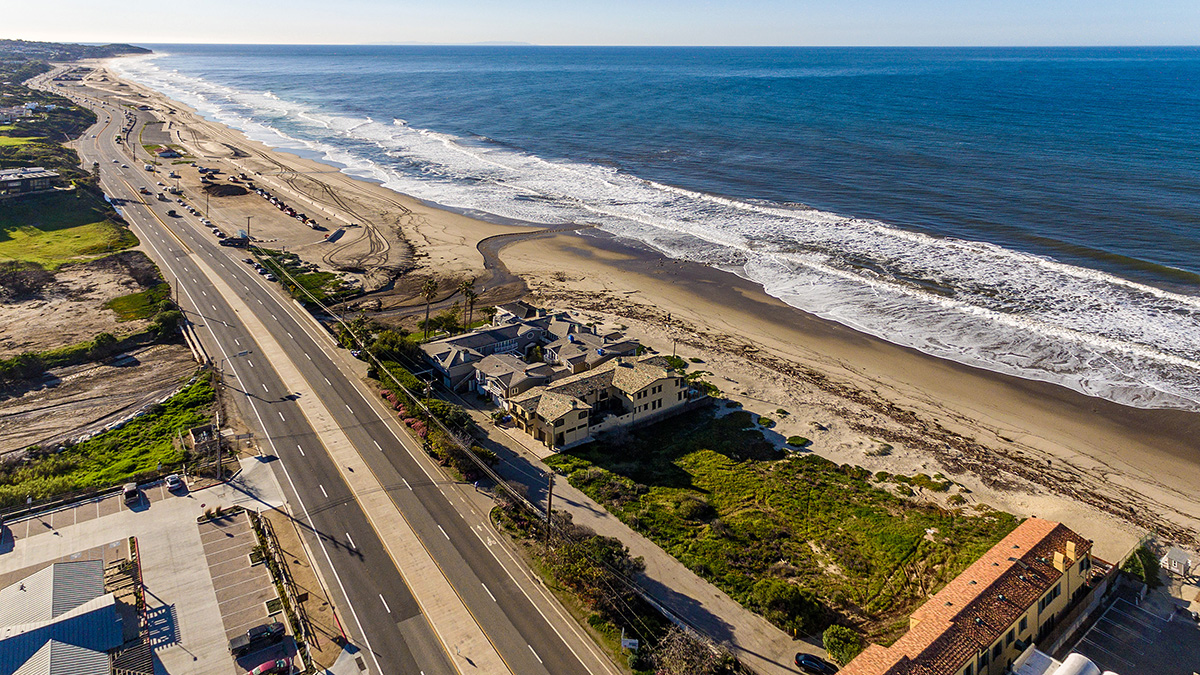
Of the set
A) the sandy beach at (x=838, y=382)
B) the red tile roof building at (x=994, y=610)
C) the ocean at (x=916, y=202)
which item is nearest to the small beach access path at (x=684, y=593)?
the red tile roof building at (x=994, y=610)

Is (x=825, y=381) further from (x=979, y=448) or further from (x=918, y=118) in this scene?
(x=918, y=118)

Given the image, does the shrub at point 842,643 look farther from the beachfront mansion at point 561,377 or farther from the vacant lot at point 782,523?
the beachfront mansion at point 561,377

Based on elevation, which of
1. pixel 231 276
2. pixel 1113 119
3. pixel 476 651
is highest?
pixel 1113 119

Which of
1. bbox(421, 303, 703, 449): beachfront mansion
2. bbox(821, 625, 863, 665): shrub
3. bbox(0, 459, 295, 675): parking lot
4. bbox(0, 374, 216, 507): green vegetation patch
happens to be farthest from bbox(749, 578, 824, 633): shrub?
bbox(0, 374, 216, 507): green vegetation patch

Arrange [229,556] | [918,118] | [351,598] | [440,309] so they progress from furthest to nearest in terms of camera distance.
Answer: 1. [918,118]
2. [440,309]
3. [229,556]
4. [351,598]

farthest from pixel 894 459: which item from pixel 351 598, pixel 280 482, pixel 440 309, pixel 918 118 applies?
pixel 918 118

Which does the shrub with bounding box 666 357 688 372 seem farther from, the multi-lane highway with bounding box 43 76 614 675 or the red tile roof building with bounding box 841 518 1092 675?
the red tile roof building with bounding box 841 518 1092 675

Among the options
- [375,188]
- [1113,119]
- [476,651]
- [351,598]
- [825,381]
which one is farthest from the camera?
[1113,119]

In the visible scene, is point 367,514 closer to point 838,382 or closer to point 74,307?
point 838,382
